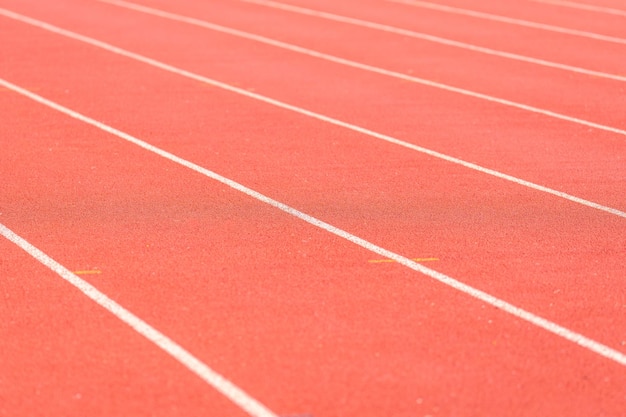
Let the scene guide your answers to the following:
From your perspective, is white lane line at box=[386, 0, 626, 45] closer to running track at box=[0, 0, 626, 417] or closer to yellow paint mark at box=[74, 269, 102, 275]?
running track at box=[0, 0, 626, 417]

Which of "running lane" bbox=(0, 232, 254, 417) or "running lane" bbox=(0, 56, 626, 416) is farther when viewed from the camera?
"running lane" bbox=(0, 56, 626, 416)

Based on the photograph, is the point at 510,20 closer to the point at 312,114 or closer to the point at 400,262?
the point at 312,114

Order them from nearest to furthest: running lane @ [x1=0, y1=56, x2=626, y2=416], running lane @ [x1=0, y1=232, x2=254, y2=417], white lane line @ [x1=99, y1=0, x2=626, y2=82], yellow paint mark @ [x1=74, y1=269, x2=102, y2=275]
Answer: running lane @ [x1=0, y1=232, x2=254, y2=417]
running lane @ [x1=0, y1=56, x2=626, y2=416]
yellow paint mark @ [x1=74, y1=269, x2=102, y2=275]
white lane line @ [x1=99, y1=0, x2=626, y2=82]

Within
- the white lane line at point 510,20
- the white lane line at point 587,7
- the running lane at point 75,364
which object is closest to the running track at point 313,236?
the running lane at point 75,364

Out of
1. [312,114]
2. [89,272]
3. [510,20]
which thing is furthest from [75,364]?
[510,20]

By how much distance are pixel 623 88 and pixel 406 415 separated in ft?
29.3

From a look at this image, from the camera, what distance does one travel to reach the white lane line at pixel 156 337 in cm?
481

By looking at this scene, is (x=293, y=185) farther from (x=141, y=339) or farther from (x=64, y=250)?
(x=141, y=339)

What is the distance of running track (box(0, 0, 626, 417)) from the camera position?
505 centimetres

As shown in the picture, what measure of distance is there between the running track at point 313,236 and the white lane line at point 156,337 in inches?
0.8

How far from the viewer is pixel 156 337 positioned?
5.55 meters

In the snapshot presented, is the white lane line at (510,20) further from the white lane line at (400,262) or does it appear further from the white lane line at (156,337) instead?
the white lane line at (156,337)

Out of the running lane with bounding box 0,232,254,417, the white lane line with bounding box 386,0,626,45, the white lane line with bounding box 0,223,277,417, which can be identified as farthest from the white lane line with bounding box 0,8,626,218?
the white lane line with bounding box 386,0,626,45

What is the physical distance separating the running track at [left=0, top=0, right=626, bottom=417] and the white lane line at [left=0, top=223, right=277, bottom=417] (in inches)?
0.8
